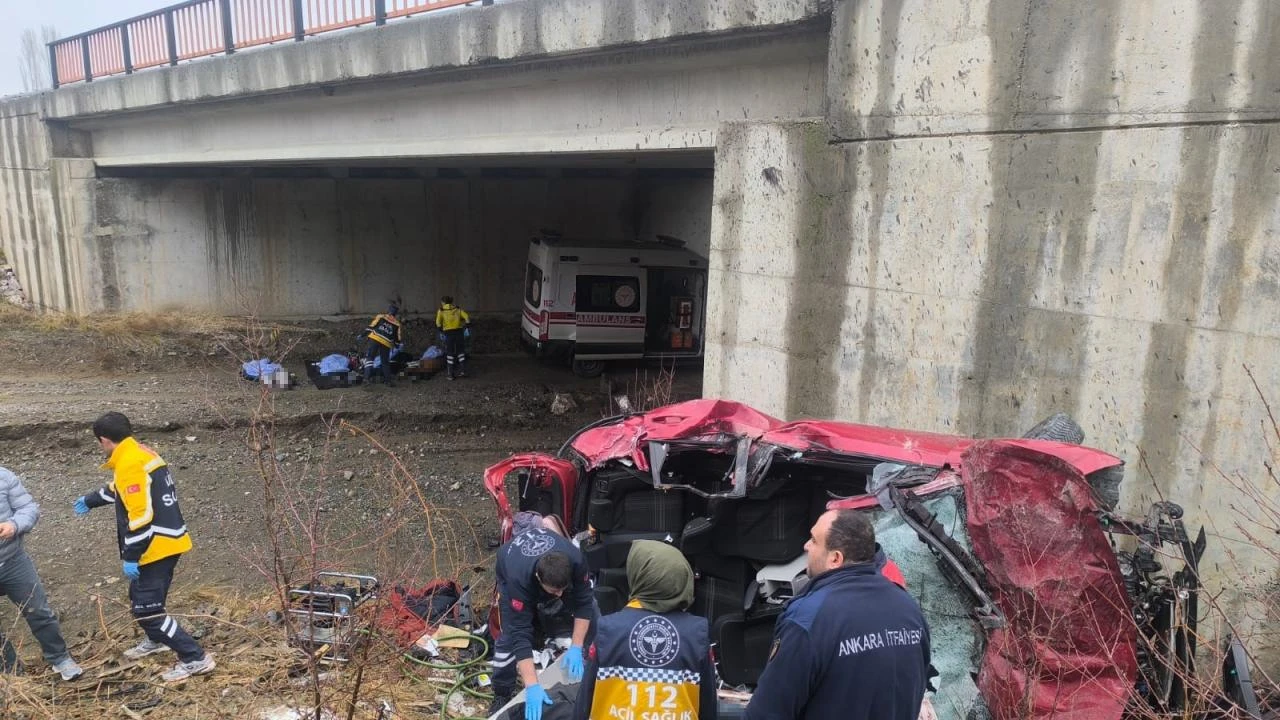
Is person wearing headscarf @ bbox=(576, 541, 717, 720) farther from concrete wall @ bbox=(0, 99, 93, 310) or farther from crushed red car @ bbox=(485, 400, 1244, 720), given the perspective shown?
concrete wall @ bbox=(0, 99, 93, 310)

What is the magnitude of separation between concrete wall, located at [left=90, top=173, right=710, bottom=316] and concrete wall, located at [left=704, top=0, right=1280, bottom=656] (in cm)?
1182

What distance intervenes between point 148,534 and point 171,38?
10.0 m

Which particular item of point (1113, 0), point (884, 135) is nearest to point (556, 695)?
point (884, 135)

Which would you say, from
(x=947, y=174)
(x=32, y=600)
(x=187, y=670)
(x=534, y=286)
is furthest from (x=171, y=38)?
(x=947, y=174)

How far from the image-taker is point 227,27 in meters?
10.9

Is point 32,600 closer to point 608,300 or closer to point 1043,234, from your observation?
point 1043,234

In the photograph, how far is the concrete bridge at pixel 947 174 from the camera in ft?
13.0

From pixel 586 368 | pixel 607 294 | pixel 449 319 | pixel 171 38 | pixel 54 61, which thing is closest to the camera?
pixel 171 38

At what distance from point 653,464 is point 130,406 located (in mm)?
9429

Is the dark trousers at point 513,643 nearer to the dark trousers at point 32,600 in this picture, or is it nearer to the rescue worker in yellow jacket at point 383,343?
the dark trousers at point 32,600

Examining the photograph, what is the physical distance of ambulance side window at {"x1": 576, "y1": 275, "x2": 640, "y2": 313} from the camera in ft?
47.4

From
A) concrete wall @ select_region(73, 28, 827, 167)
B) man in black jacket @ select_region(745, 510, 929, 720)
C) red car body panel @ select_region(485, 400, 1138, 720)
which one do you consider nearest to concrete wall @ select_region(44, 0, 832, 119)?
concrete wall @ select_region(73, 28, 827, 167)

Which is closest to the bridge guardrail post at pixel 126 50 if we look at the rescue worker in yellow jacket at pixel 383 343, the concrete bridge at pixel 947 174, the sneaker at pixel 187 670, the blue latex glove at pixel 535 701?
the concrete bridge at pixel 947 174

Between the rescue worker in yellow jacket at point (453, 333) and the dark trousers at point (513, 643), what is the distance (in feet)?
32.4
